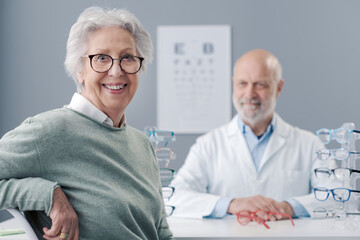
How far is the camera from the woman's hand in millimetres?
999

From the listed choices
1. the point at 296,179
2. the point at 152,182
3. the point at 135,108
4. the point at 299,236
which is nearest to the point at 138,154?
the point at 152,182

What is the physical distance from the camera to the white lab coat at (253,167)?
238 centimetres

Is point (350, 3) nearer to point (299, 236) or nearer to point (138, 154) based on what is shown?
point (299, 236)

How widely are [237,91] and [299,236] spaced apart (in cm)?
118

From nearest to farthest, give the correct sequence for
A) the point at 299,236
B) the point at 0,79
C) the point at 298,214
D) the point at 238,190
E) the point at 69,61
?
the point at 69,61 → the point at 299,236 → the point at 298,214 → the point at 238,190 → the point at 0,79

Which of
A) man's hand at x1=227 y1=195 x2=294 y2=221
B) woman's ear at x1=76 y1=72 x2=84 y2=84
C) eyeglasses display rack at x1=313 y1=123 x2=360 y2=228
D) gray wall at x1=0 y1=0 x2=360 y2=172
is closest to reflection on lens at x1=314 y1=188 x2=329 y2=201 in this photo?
eyeglasses display rack at x1=313 y1=123 x2=360 y2=228

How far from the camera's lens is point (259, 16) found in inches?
130

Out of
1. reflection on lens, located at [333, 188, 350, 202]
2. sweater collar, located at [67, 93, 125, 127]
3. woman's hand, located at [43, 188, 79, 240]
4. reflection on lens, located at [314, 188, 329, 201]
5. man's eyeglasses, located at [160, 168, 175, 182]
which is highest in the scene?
sweater collar, located at [67, 93, 125, 127]

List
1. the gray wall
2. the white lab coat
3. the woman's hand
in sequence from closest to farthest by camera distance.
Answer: the woman's hand < the white lab coat < the gray wall

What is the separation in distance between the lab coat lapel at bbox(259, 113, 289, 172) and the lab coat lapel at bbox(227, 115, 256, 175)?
66 mm

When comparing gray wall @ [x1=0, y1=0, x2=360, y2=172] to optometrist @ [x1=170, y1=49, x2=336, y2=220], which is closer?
optometrist @ [x1=170, y1=49, x2=336, y2=220]

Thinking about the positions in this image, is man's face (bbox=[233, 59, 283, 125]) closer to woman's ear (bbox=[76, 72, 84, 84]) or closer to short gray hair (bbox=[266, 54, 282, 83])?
short gray hair (bbox=[266, 54, 282, 83])

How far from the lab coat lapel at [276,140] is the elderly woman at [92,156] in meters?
1.12

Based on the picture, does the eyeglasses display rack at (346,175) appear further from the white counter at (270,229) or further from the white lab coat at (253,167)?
the white lab coat at (253,167)
